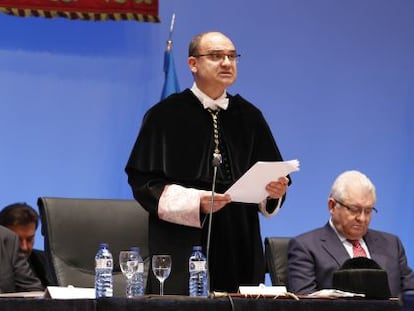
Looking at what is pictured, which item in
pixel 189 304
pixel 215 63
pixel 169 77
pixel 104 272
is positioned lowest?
pixel 189 304

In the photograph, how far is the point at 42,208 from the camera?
3723 mm

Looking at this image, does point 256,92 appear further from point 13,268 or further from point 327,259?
point 13,268

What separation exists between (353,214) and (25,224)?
66.9 inches

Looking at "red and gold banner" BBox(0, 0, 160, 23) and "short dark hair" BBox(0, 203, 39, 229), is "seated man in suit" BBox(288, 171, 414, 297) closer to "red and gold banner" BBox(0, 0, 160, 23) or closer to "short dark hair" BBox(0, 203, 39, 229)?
"short dark hair" BBox(0, 203, 39, 229)

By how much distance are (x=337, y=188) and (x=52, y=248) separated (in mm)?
1273

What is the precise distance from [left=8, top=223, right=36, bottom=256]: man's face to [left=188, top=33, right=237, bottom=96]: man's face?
5.21ft

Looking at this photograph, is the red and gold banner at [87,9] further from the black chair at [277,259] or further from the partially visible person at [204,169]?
the black chair at [277,259]

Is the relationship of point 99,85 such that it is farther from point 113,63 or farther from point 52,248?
point 52,248

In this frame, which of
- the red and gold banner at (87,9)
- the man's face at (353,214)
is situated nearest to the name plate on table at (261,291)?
the man's face at (353,214)

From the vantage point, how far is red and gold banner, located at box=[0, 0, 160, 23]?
5055 mm

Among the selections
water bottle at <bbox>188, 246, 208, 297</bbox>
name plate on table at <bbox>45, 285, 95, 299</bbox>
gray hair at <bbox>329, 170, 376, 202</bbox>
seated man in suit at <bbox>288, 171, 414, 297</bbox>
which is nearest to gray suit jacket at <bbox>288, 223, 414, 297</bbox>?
seated man in suit at <bbox>288, 171, 414, 297</bbox>

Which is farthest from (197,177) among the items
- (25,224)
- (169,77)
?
(169,77)

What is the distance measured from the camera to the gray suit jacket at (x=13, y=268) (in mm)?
4051

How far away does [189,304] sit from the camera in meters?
2.58
